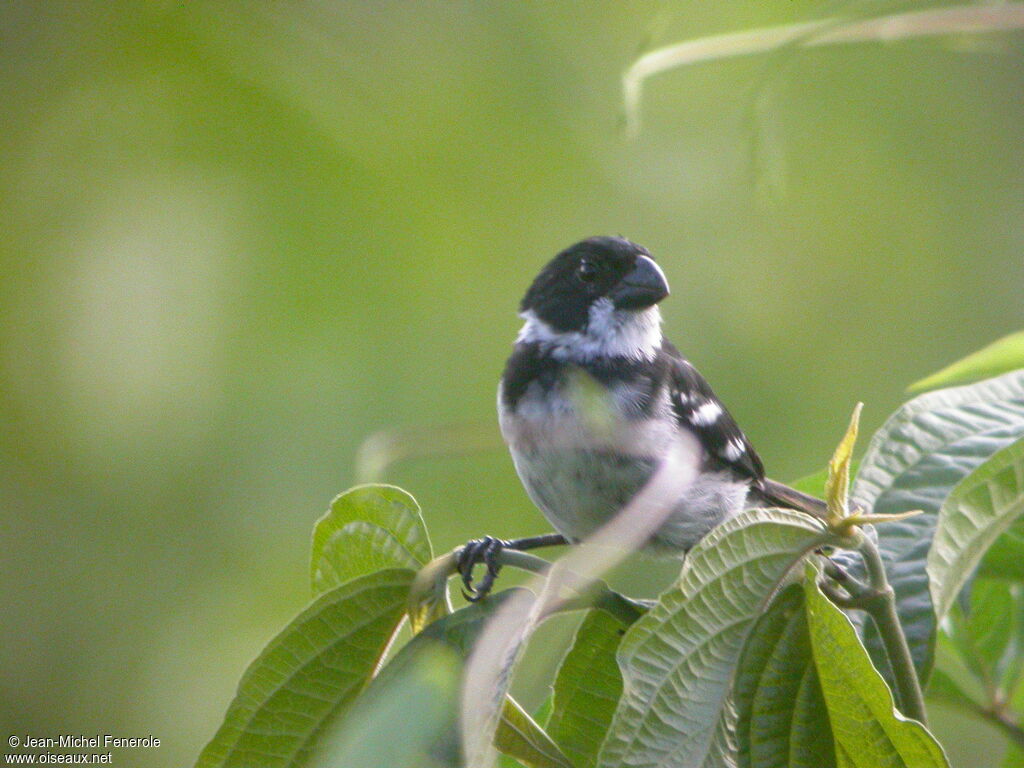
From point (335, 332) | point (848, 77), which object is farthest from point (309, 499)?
point (848, 77)

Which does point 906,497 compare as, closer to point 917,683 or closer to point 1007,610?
point 917,683

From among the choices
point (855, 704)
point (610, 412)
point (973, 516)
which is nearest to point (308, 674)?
point (855, 704)

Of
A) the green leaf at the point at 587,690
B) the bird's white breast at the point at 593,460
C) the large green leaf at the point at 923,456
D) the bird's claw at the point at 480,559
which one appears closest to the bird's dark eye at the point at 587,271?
the bird's white breast at the point at 593,460

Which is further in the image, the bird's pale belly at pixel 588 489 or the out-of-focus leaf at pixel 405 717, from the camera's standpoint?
the bird's pale belly at pixel 588 489

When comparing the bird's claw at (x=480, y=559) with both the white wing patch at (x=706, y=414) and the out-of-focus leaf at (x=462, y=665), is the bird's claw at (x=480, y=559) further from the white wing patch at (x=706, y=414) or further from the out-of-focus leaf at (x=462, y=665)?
the white wing patch at (x=706, y=414)

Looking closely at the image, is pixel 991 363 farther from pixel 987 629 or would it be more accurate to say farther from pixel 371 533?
pixel 371 533

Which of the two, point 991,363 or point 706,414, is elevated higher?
point 991,363

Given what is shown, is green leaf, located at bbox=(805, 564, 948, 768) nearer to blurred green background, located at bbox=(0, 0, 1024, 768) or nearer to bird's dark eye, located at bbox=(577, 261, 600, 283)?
bird's dark eye, located at bbox=(577, 261, 600, 283)

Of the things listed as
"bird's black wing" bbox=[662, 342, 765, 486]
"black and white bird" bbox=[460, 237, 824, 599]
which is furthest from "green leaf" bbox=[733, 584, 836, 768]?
"bird's black wing" bbox=[662, 342, 765, 486]
